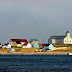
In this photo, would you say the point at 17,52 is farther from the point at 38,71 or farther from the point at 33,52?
the point at 38,71

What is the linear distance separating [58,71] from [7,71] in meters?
10.7

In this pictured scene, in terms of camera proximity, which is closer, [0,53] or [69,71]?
[69,71]

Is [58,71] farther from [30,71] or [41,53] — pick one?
[41,53]

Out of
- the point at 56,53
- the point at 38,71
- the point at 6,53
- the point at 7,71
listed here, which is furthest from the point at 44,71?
the point at 6,53

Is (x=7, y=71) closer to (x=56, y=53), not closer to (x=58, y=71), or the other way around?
(x=58, y=71)

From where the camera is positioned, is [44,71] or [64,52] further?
[64,52]

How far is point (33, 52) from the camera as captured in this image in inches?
7662

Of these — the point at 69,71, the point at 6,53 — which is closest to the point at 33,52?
the point at 6,53

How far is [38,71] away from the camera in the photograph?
68.1 metres

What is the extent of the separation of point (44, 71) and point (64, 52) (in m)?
121

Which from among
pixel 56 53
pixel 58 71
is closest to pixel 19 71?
pixel 58 71

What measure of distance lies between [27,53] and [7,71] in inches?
4940

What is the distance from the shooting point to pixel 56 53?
18750 cm

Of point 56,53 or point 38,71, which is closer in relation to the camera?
point 38,71
